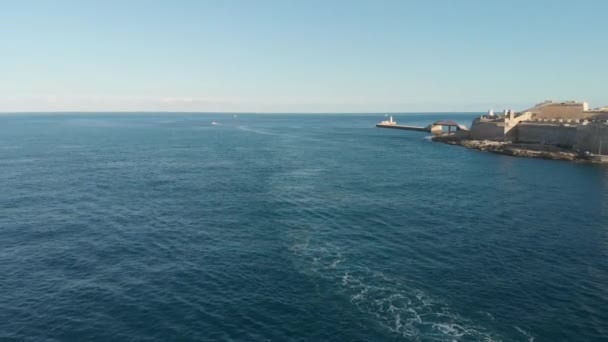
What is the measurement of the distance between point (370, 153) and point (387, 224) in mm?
84947

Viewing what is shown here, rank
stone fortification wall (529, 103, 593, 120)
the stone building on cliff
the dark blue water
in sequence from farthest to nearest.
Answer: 1. stone fortification wall (529, 103, 593, 120)
2. the stone building on cliff
3. the dark blue water

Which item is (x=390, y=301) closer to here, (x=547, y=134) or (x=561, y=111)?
(x=547, y=134)

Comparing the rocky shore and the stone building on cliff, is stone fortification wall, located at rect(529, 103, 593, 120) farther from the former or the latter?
the rocky shore

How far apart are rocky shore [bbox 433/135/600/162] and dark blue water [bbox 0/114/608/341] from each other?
24.3 metres

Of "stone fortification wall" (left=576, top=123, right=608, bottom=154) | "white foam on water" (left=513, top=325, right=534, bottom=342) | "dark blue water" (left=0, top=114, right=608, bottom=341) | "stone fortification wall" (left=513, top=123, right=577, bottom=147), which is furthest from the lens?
"stone fortification wall" (left=513, top=123, right=577, bottom=147)

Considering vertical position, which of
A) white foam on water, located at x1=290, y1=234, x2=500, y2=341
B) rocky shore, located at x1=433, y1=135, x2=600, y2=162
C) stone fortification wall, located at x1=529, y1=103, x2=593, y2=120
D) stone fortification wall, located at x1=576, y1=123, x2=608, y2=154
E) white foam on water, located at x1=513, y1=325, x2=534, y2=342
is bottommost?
white foam on water, located at x1=513, y1=325, x2=534, y2=342

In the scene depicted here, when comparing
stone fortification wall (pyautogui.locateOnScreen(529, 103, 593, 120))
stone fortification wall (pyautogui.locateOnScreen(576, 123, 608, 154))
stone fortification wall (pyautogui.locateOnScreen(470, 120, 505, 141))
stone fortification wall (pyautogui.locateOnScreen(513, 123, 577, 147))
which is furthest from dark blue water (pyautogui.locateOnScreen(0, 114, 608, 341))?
stone fortification wall (pyautogui.locateOnScreen(529, 103, 593, 120))

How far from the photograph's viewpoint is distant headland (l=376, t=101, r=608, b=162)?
123 m

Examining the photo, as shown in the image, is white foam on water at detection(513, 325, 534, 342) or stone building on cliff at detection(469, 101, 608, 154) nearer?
white foam on water at detection(513, 325, 534, 342)

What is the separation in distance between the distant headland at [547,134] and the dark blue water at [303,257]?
27.8 m

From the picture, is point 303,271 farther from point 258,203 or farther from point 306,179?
point 306,179

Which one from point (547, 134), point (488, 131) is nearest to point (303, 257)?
point (547, 134)

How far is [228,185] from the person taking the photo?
90.1 m

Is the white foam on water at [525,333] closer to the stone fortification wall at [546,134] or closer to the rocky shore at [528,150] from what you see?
the rocky shore at [528,150]
